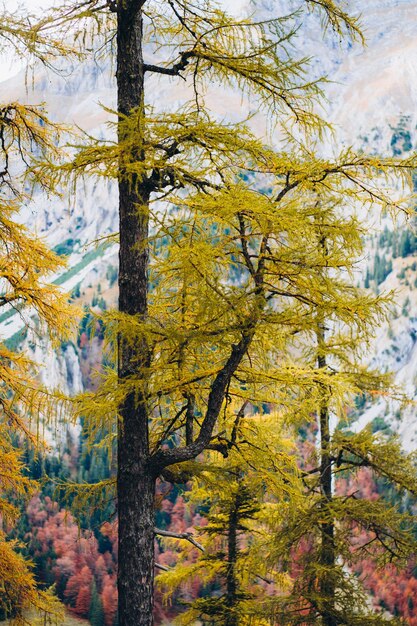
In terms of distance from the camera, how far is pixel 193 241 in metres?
5.82

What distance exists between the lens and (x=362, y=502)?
40.0 ft

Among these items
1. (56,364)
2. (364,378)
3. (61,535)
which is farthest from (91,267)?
(364,378)

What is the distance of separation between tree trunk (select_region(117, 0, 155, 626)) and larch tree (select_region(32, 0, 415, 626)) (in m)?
0.01

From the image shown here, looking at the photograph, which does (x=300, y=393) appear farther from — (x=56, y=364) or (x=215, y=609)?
(x=56, y=364)

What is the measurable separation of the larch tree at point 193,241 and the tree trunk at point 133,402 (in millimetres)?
12

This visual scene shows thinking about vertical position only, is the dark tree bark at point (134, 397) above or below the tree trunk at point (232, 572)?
above

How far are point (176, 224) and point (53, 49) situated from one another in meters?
4.70

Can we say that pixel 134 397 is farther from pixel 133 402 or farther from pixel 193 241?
pixel 193 241

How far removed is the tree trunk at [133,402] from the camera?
6.28 meters

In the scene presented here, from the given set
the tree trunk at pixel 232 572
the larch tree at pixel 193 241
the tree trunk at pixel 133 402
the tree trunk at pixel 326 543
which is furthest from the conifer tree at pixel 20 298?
the tree trunk at pixel 326 543

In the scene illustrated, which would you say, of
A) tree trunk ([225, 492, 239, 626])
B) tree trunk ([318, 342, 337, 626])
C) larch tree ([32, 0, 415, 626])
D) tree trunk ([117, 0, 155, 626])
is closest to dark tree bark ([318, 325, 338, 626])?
tree trunk ([318, 342, 337, 626])

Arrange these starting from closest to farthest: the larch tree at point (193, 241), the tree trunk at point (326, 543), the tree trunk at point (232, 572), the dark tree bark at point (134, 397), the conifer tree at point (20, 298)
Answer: the larch tree at point (193, 241)
the dark tree bark at point (134, 397)
the conifer tree at point (20, 298)
the tree trunk at point (232, 572)
the tree trunk at point (326, 543)

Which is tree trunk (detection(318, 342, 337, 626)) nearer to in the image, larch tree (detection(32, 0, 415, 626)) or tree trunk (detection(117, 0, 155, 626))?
larch tree (detection(32, 0, 415, 626))

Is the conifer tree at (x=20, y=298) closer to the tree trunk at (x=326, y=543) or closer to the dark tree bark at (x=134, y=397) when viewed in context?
the dark tree bark at (x=134, y=397)
